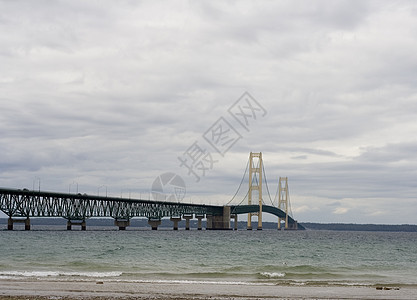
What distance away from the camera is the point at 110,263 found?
4594 centimetres

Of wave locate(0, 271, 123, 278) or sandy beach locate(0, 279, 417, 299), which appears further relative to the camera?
wave locate(0, 271, 123, 278)

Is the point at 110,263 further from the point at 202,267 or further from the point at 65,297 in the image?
the point at 65,297

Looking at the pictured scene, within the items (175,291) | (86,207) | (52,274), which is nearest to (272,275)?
(175,291)

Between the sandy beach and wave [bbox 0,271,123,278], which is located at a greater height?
wave [bbox 0,271,123,278]

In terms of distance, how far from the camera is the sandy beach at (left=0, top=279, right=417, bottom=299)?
2567cm

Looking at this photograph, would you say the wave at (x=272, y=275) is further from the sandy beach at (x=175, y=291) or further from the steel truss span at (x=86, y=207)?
the steel truss span at (x=86, y=207)

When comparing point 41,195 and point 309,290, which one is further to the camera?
point 41,195

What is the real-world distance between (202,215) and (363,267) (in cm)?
15084

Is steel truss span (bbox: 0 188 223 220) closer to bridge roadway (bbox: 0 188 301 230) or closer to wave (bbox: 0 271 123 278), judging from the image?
bridge roadway (bbox: 0 188 301 230)

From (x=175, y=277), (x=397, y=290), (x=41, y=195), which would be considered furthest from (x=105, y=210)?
(x=397, y=290)

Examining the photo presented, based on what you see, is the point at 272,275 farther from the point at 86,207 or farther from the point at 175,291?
the point at 86,207

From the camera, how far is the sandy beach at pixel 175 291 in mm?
25672

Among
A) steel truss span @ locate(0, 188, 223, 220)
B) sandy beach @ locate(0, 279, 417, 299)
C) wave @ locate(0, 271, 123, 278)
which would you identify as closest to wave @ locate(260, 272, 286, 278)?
sandy beach @ locate(0, 279, 417, 299)

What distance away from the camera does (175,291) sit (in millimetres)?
28219
